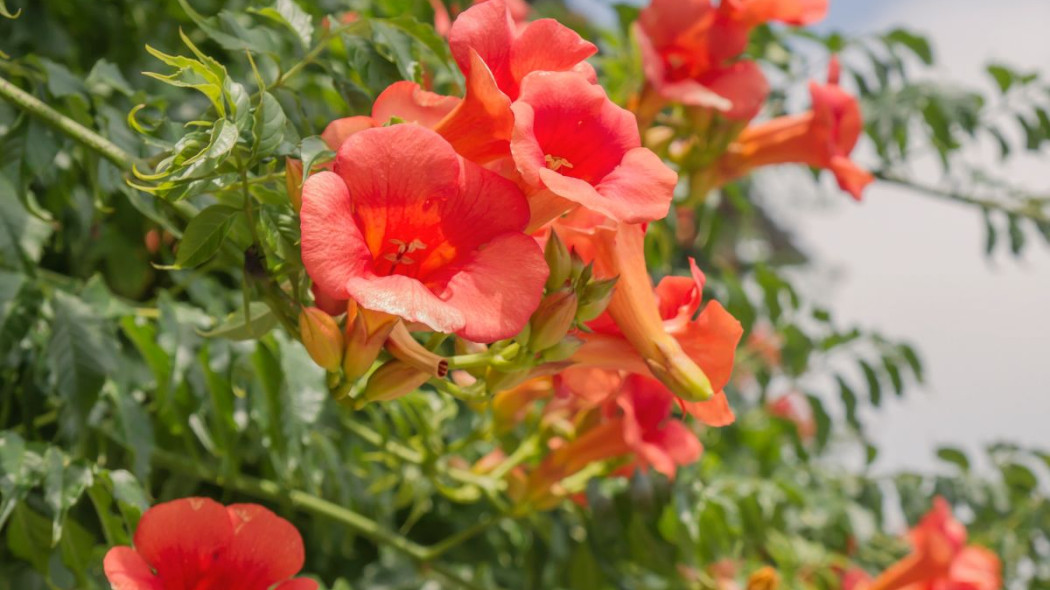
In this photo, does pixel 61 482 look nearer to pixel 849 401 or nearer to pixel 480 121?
pixel 480 121

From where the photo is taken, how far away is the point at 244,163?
1138 mm

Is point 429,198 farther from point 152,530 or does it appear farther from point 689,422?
point 689,422

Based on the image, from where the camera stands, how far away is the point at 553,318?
1162 millimetres

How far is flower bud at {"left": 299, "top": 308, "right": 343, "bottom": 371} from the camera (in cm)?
112

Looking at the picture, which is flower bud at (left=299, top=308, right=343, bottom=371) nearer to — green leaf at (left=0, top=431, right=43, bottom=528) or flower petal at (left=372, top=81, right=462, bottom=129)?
flower petal at (left=372, top=81, right=462, bottom=129)

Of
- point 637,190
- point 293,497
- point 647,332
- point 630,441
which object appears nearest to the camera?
point 637,190

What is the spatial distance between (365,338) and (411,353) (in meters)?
0.06

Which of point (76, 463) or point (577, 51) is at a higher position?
point (577, 51)

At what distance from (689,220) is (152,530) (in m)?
3.47

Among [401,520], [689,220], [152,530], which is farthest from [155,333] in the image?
[689,220]

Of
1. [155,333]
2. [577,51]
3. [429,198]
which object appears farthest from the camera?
[155,333]

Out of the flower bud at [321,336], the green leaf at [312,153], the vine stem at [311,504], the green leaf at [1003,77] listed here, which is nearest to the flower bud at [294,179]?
the green leaf at [312,153]

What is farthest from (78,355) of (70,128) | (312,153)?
(312,153)

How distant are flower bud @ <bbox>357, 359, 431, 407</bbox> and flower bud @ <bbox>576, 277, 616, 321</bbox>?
8.2 inches
